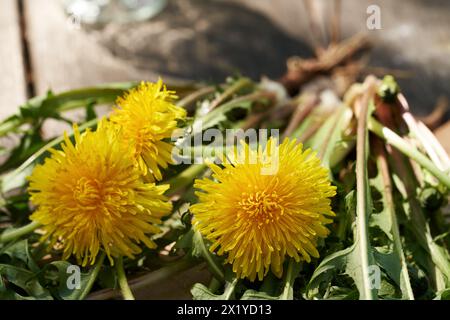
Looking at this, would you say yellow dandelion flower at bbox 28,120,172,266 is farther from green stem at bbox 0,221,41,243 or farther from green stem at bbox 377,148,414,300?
green stem at bbox 377,148,414,300

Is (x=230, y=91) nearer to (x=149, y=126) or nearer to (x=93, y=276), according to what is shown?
(x=149, y=126)

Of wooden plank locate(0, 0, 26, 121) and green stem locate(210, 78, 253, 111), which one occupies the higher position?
wooden plank locate(0, 0, 26, 121)

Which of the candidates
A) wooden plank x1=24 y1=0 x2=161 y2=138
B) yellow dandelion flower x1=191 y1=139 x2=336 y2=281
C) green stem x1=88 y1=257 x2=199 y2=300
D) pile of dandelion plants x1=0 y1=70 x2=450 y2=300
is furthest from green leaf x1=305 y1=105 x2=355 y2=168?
wooden plank x1=24 y1=0 x2=161 y2=138

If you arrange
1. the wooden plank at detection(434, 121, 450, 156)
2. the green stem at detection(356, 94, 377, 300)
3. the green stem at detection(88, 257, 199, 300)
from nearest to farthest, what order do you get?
the green stem at detection(356, 94, 377, 300)
the green stem at detection(88, 257, 199, 300)
the wooden plank at detection(434, 121, 450, 156)

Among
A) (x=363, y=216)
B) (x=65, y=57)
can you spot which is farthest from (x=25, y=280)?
(x=65, y=57)

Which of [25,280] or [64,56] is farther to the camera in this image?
[64,56]
